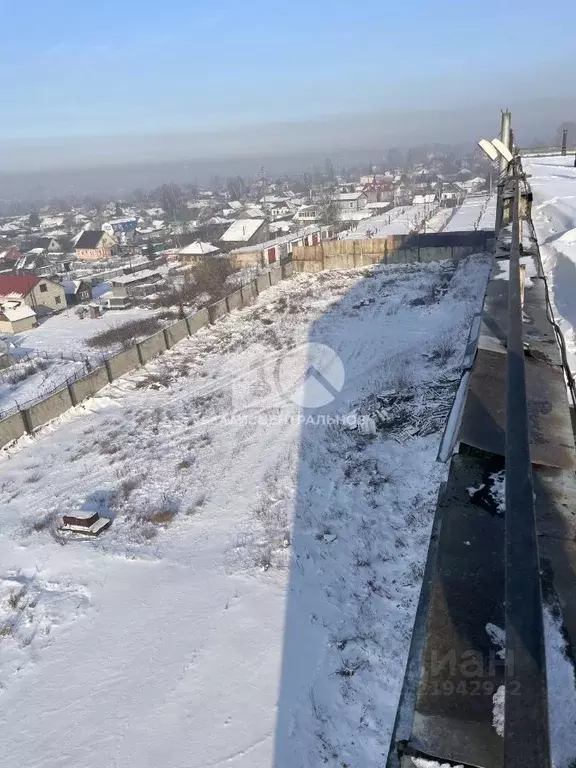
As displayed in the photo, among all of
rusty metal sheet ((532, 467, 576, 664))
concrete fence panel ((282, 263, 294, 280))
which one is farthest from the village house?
rusty metal sheet ((532, 467, 576, 664))

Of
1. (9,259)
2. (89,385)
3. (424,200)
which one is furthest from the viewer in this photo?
(424,200)

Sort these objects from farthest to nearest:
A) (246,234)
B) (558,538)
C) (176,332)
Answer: (246,234) < (176,332) < (558,538)

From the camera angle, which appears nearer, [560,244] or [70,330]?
[560,244]

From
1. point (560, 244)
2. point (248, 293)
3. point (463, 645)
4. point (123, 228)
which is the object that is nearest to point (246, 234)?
point (248, 293)

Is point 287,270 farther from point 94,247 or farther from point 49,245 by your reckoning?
point 49,245

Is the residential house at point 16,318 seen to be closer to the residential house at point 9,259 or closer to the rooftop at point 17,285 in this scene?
the rooftop at point 17,285

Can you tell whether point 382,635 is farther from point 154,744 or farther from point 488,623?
point 488,623

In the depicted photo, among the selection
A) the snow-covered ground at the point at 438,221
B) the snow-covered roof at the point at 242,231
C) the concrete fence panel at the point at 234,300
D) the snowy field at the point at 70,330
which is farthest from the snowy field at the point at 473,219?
the snowy field at the point at 70,330
